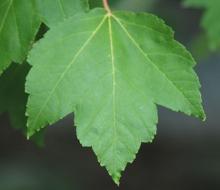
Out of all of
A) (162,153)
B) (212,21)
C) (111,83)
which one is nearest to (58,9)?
(111,83)

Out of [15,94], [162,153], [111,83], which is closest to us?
[111,83]

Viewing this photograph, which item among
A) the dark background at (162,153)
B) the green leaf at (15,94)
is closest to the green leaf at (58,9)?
the green leaf at (15,94)

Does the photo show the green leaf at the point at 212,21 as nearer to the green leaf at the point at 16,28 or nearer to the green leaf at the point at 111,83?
the green leaf at the point at 111,83

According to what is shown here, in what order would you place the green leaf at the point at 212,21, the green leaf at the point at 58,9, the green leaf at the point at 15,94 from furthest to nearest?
the green leaf at the point at 212,21 → the green leaf at the point at 15,94 → the green leaf at the point at 58,9

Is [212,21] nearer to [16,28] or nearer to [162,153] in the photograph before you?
[16,28]

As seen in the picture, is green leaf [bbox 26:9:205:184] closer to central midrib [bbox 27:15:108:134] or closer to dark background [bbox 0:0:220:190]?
central midrib [bbox 27:15:108:134]

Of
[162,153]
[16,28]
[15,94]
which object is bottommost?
[162,153]
